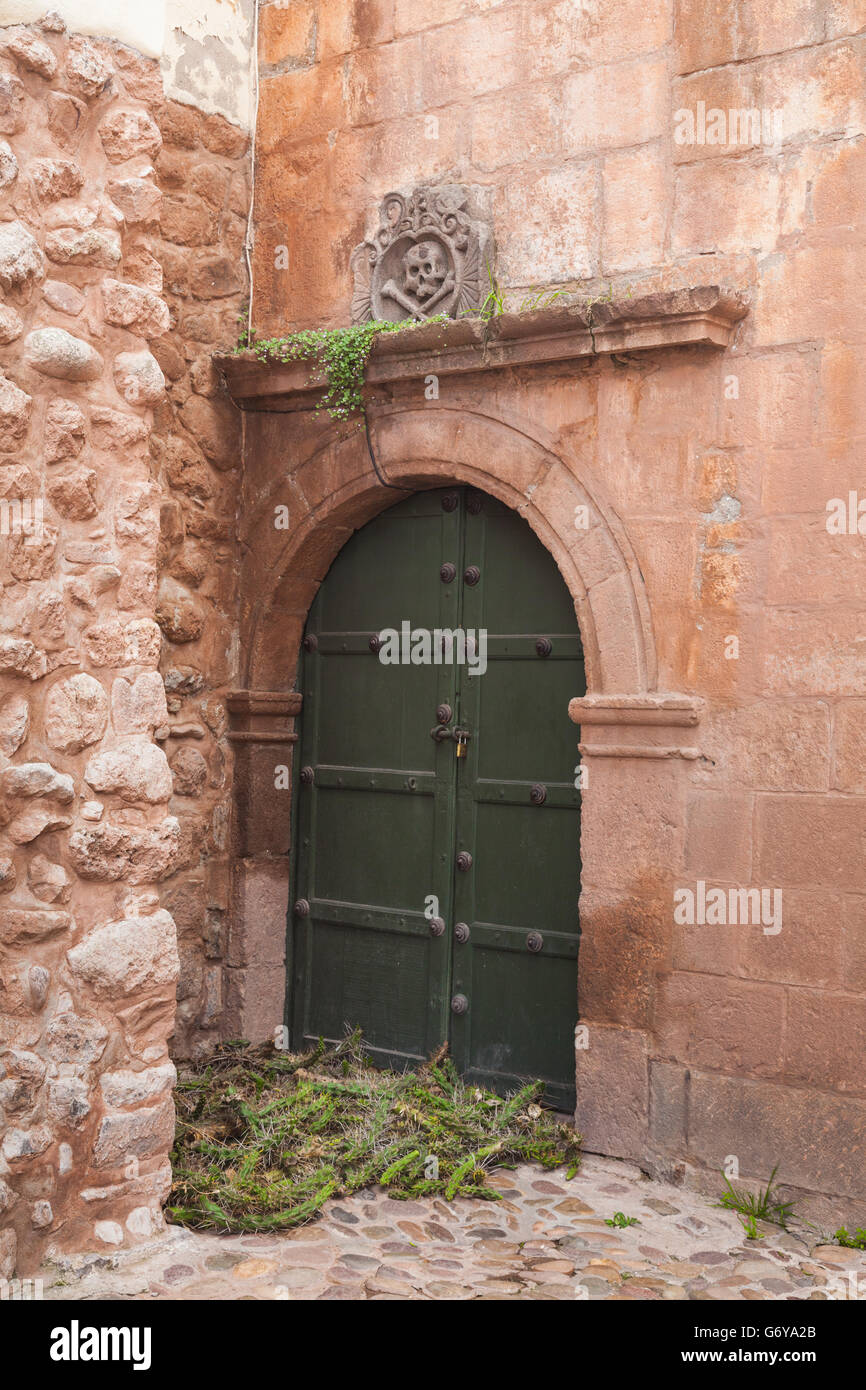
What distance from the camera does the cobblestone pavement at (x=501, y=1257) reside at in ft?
10.4

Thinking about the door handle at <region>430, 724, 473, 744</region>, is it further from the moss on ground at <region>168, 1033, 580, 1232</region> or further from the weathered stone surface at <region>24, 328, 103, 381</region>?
the weathered stone surface at <region>24, 328, 103, 381</region>

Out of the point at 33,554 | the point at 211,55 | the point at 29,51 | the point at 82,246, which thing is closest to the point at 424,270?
the point at 211,55

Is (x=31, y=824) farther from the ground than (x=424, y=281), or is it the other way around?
(x=424, y=281)

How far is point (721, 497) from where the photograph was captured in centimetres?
397

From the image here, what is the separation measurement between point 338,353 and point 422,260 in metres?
0.43

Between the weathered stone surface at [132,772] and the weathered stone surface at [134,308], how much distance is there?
42.2 inches

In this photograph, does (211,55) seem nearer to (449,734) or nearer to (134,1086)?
(449,734)

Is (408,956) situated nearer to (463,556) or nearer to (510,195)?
(463,556)

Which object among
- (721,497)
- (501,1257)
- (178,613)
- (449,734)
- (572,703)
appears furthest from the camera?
(178,613)

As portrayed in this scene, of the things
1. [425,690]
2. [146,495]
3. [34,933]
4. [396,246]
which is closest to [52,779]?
[34,933]

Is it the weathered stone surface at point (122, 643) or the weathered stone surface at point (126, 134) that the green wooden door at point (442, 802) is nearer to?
the weathered stone surface at point (122, 643)

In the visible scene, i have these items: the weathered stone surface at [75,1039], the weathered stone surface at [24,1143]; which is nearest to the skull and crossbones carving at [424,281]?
the weathered stone surface at [75,1039]

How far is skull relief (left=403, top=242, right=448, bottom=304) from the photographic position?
4.52 m

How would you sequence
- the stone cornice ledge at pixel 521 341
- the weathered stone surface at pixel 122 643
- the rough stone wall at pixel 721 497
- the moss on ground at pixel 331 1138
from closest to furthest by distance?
the weathered stone surface at pixel 122 643
the moss on ground at pixel 331 1138
the rough stone wall at pixel 721 497
the stone cornice ledge at pixel 521 341
